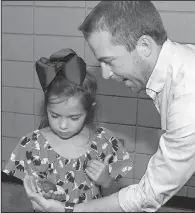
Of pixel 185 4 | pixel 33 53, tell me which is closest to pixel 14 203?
pixel 33 53

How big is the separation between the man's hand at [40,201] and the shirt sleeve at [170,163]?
220 mm

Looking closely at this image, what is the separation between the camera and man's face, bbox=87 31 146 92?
127 cm

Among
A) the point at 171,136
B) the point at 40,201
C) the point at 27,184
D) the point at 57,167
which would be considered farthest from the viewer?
the point at 57,167

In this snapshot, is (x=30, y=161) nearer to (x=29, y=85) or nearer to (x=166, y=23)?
(x=29, y=85)

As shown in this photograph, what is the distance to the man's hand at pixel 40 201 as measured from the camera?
1367mm

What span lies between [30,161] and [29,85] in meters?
0.64

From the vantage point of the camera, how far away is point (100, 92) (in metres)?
2.04

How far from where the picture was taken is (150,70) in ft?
4.29

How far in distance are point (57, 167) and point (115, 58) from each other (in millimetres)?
527

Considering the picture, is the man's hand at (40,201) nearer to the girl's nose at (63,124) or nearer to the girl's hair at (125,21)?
the girl's nose at (63,124)

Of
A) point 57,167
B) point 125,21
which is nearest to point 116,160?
point 57,167

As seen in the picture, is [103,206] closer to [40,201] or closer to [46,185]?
[40,201]

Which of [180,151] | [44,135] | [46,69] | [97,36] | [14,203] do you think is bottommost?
[14,203]

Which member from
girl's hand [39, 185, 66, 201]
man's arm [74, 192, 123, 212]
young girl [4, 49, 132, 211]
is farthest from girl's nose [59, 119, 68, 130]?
man's arm [74, 192, 123, 212]
